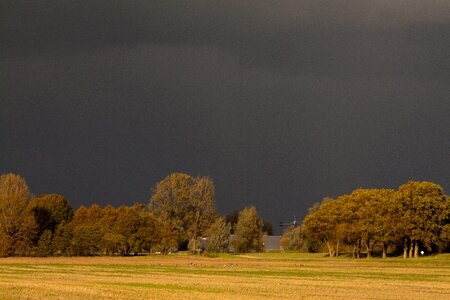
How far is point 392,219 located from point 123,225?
153 feet

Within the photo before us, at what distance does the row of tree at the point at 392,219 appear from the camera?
137625mm

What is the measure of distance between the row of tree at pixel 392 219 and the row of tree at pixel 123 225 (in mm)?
24406

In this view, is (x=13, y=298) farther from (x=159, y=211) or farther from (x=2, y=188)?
(x=159, y=211)

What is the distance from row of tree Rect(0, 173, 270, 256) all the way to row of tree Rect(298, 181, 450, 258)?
2441cm

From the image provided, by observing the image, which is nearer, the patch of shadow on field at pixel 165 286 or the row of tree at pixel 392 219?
the patch of shadow on field at pixel 165 286

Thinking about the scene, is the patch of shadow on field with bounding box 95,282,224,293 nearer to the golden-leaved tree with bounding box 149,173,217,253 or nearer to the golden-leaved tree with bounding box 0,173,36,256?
the golden-leaved tree with bounding box 0,173,36,256

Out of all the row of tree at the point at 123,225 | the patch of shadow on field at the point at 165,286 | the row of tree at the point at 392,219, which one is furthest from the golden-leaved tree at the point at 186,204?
the patch of shadow on field at the point at 165,286

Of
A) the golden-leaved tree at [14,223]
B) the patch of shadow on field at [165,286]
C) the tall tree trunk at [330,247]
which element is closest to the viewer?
the patch of shadow on field at [165,286]

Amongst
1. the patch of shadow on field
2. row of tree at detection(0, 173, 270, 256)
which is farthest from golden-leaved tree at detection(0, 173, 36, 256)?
the patch of shadow on field

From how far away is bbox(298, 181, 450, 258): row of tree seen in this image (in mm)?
137625

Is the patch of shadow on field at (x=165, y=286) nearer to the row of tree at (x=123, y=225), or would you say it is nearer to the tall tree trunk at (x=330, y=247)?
the row of tree at (x=123, y=225)

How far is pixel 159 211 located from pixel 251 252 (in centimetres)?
2544

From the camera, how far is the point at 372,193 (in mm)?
153625

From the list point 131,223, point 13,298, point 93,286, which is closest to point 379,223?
point 131,223
